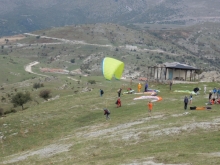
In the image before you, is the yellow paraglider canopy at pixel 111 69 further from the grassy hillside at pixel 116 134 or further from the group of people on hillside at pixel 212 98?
the group of people on hillside at pixel 212 98

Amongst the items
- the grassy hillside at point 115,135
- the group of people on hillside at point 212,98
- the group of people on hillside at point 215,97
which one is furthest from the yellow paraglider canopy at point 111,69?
the group of people on hillside at point 215,97

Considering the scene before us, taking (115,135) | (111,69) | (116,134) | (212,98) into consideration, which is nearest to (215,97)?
(212,98)

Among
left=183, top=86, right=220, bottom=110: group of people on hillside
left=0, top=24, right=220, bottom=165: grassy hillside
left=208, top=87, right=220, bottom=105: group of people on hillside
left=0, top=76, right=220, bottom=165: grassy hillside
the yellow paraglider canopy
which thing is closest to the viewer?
left=0, top=24, right=220, bottom=165: grassy hillside

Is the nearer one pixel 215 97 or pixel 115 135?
pixel 115 135

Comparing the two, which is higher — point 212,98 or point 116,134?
point 212,98

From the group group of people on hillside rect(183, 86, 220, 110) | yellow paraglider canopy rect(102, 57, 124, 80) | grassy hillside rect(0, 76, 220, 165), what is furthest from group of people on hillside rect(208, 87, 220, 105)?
yellow paraglider canopy rect(102, 57, 124, 80)

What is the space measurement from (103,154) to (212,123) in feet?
31.3

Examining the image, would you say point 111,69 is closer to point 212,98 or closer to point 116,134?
point 116,134

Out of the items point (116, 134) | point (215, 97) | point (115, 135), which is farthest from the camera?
point (215, 97)

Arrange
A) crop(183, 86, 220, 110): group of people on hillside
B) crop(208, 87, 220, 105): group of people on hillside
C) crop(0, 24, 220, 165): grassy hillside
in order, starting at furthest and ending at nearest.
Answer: crop(208, 87, 220, 105): group of people on hillside, crop(183, 86, 220, 110): group of people on hillside, crop(0, 24, 220, 165): grassy hillside

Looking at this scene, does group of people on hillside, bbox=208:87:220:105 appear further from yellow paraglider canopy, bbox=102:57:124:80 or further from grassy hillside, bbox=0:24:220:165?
yellow paraglider canopy, bbox=102:57:124:80

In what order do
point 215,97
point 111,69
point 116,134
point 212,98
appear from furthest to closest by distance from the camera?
1. point 215,97
2. point 212,98
3. point 111,69
4. point 116,134

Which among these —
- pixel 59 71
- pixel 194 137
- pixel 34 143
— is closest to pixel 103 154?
pixel 194 137

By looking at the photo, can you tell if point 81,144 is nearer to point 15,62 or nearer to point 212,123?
point 212,123
